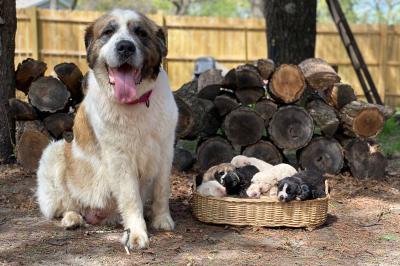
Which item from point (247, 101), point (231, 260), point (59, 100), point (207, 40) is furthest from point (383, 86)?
point (231, 260)

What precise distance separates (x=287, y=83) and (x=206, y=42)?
386 inches

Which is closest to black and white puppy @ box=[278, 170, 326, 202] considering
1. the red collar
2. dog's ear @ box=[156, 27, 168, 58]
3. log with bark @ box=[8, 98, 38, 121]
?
the red collar

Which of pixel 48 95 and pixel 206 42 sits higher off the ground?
pixel 206 42

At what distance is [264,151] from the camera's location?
229 inches

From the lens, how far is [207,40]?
15.1 meters

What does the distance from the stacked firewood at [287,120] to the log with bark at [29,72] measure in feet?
5.54

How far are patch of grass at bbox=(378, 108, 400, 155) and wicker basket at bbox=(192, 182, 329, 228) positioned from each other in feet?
12.5

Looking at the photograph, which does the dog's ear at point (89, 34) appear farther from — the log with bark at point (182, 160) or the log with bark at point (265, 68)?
the log with bark at point (182, 160)

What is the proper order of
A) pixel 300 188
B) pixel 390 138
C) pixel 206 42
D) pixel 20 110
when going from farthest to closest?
pixel 206 42, pixel 390 138, pixel 20 110, pixel 300 188

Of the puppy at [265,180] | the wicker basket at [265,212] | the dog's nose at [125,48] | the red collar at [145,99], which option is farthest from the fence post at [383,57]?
the dog's nose at [125,48]

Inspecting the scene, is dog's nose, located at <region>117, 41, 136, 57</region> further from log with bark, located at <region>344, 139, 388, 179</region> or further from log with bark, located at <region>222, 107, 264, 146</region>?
log with bark, located at <region>344, 139, 388, 179</region>

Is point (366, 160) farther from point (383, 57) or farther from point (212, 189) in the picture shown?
point (383, 57)

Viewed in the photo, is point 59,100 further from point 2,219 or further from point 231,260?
point 231,260

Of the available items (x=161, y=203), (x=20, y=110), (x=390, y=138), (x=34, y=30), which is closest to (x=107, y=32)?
(x=161, y=203)
